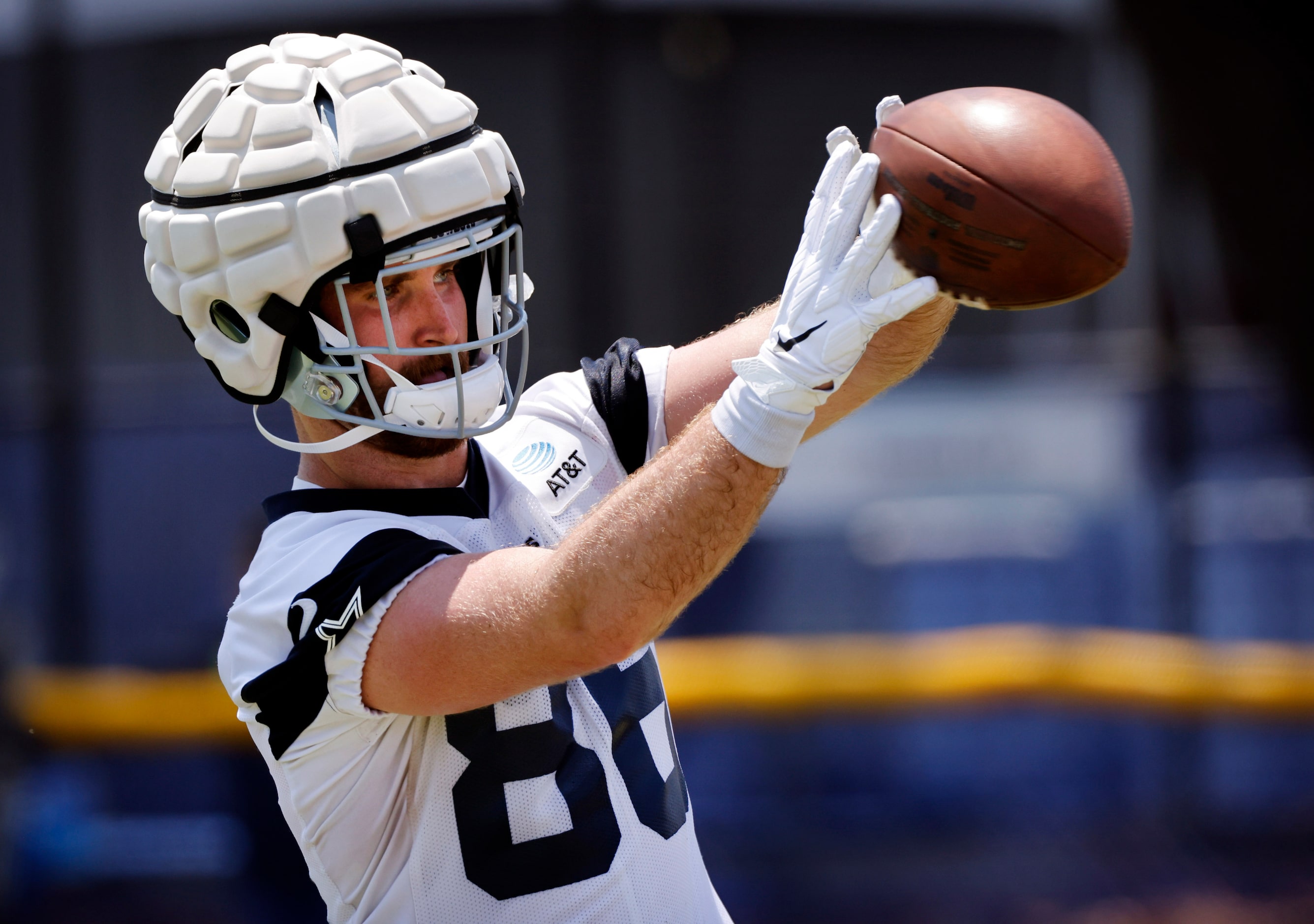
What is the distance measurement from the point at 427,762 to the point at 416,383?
49cm

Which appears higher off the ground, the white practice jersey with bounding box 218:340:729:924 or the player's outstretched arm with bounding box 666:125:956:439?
the player's outstretched arm with bounding box 666:125:956:439

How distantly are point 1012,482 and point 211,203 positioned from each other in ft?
13.6

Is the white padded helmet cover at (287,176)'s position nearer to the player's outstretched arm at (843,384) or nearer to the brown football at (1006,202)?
the player's outstretched arm at (843,384)

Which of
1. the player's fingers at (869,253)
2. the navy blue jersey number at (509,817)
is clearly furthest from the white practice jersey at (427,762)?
the player's fingers at (869,253)

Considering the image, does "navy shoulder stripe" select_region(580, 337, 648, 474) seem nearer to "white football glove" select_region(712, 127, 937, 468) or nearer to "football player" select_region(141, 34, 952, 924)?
"football player" select_region(141, 34, 952, 924)

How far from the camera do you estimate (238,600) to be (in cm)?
163

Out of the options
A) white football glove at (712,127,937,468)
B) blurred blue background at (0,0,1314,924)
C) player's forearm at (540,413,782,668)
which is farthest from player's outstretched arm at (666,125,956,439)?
blurred blue background at (0,0,1314,924)

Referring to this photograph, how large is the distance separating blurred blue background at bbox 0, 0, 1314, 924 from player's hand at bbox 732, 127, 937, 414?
349cm

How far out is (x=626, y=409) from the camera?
1896 mm

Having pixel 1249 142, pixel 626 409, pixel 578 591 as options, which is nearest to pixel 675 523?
pixel 578 591

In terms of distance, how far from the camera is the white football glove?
133 cm

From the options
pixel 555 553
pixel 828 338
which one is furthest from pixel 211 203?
pixel 828 338

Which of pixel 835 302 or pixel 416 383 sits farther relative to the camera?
pixel 416 383

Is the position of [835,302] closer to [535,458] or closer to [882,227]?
[882,227]
